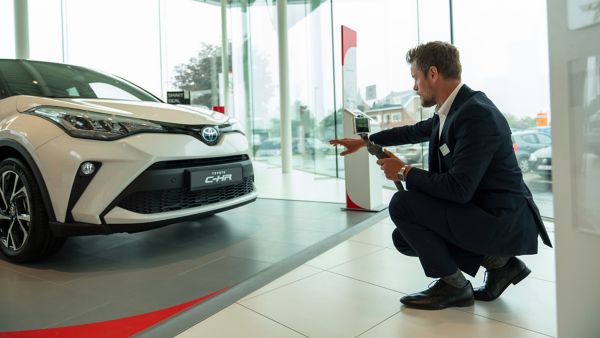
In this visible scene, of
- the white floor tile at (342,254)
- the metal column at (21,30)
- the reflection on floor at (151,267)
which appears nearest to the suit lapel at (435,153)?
the white floor tile at (342,254)

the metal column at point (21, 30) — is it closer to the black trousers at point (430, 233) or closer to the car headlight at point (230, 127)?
the car headlight at point (230, 127)

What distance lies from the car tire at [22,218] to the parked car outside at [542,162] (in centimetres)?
375

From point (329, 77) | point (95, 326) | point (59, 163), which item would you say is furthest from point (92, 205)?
point (329, 77)

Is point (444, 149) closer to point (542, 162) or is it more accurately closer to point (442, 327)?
point (442, 327)

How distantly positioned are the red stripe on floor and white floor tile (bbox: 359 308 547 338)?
0.76 m

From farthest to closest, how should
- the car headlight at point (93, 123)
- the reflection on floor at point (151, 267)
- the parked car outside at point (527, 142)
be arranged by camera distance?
the parked car outside at point (527, 142), the car headlight at point (93, 123), the reflection on floor at point (151, 267)

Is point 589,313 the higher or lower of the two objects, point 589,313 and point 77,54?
the lower

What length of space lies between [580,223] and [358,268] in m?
1.23

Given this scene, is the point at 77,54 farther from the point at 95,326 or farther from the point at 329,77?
the point at 95,326

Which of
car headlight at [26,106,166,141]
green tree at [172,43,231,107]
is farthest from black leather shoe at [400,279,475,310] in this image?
green tree at [172,43,231,107]

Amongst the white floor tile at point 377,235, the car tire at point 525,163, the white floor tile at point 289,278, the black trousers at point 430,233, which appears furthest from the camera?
the car tire at point 525,163

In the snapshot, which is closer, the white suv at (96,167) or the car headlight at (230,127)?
the white suv at (96,167)

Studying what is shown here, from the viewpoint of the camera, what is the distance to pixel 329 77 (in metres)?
7.08

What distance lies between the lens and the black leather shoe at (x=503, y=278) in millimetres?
1624
